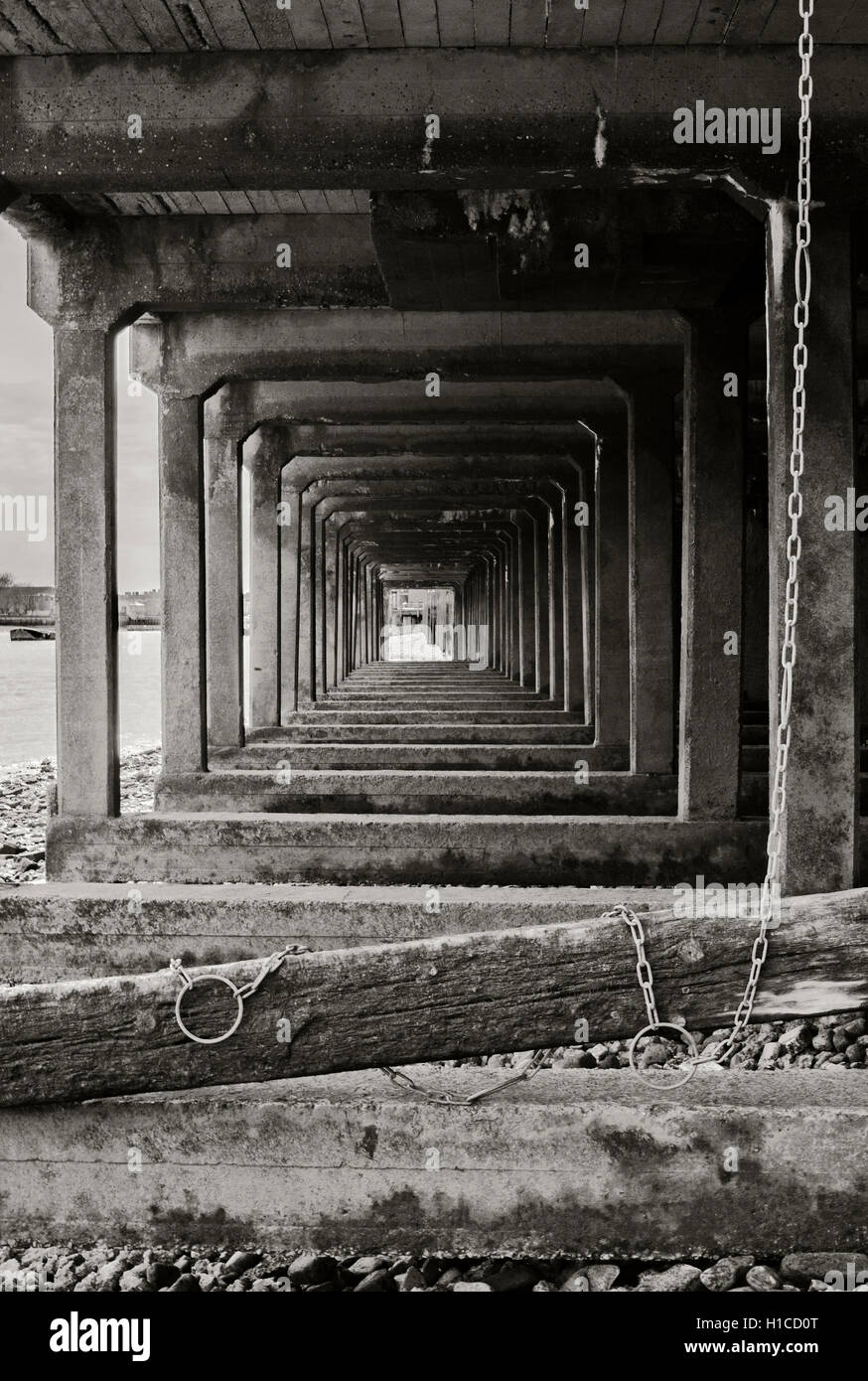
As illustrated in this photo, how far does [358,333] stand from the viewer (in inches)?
331

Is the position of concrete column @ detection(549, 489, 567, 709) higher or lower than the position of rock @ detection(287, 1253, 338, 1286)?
higher

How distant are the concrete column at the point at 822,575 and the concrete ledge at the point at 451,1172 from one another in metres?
1.66

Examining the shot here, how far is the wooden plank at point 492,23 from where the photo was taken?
438 centimetres

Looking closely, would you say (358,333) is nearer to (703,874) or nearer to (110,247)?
(110,247)

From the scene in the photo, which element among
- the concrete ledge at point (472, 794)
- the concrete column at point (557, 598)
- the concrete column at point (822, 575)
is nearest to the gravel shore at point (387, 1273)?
the concrete column at point (822, 575)

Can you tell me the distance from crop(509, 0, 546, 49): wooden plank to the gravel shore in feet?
13.9

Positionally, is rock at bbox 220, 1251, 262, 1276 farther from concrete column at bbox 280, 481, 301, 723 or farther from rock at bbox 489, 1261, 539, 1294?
concrete column at bbox 280, 481, 301, 723

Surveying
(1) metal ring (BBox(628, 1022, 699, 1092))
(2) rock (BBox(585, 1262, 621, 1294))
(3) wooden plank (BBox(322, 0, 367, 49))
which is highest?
(3) wooden plank (BBox(322, 0, 367, 49))

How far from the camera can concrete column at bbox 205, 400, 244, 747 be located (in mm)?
10695

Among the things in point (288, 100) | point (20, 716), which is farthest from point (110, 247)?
point (20, 716)

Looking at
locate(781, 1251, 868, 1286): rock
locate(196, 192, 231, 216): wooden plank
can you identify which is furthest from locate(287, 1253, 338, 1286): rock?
locate(196, 192, 231, 216): wooden plank

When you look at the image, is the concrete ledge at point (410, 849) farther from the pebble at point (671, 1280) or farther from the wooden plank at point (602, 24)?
the wooden plank at point (602, 24)

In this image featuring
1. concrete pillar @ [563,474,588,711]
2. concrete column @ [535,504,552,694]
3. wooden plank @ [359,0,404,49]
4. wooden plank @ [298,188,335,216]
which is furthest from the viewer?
concrete column @ [535,504,552,694]

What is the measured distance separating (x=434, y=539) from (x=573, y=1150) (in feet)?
69.0
